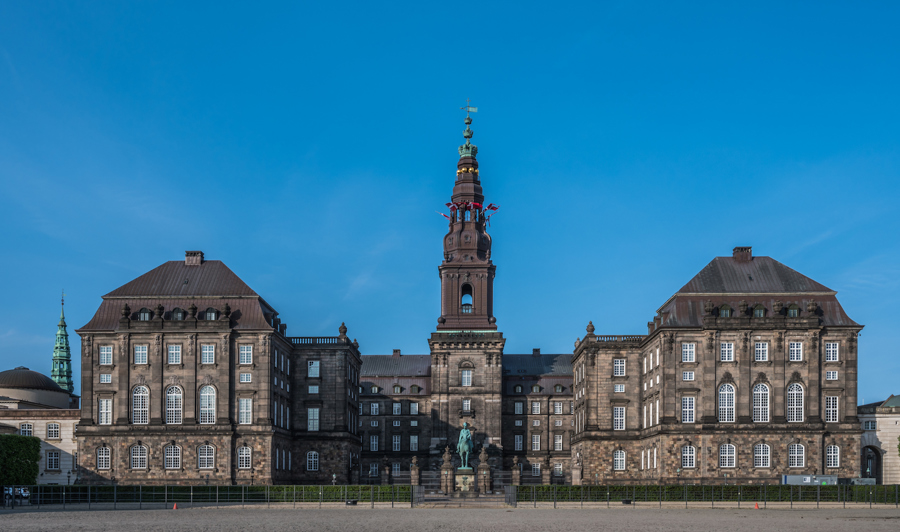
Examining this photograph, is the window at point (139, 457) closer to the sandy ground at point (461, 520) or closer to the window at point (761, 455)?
the sandy ground at point (461, 520)

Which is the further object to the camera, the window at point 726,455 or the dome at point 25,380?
the dome at point 25,380

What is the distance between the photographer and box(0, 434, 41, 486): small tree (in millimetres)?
90250

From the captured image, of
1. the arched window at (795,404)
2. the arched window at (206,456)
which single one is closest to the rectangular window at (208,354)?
the arched window at (206,456)

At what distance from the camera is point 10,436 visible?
9281 centimetres

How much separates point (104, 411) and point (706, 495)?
5324 cm

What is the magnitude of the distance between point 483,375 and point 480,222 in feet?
66.8

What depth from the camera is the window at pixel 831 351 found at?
313ft

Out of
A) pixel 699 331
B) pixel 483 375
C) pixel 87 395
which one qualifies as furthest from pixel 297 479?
pixel 699 331

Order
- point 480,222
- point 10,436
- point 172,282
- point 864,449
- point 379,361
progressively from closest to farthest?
point 10,436, point 172,282, point 864,449, point 480,222, point 379,361

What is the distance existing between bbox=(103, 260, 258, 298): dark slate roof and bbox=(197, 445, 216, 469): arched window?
46.1ft

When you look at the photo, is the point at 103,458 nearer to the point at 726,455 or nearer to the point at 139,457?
the point at 139,457

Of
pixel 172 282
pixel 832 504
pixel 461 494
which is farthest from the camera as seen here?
pixel 172 282

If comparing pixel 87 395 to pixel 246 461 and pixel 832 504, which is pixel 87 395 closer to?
pixel 246 461

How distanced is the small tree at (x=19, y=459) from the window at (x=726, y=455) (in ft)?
204
